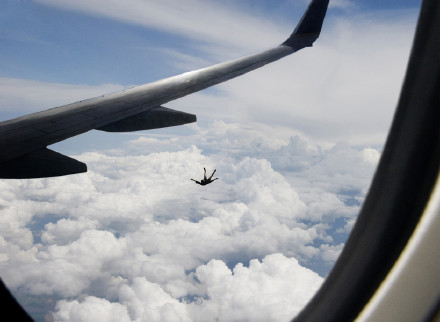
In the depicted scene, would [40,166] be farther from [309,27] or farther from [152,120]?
[309,27]

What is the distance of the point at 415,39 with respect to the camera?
1.31 metres

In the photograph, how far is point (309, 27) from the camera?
11.4 metres

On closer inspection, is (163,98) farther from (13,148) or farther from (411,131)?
(411,131)

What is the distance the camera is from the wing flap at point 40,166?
3.24m

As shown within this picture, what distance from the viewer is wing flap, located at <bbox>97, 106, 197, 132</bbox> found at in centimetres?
525

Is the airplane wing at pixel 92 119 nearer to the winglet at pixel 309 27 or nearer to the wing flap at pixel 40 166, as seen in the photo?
the wing flap at pixel 40 166

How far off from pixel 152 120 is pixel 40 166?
98.7 inches

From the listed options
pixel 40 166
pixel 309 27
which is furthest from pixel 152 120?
pixel 309 27

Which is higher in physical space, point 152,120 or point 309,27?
point 309,27

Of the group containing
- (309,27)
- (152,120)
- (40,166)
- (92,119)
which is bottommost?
(40,166)

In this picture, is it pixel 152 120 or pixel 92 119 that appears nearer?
pixel 92 119

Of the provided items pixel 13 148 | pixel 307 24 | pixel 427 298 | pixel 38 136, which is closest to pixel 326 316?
pixel 427 298

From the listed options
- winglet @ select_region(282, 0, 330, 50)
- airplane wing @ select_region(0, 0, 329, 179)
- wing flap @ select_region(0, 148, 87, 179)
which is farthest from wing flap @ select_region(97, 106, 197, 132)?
winglet @ select_region(282, 0, 330, 50)

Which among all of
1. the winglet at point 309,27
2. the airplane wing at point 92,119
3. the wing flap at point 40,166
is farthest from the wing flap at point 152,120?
the winglet at point 309,27
